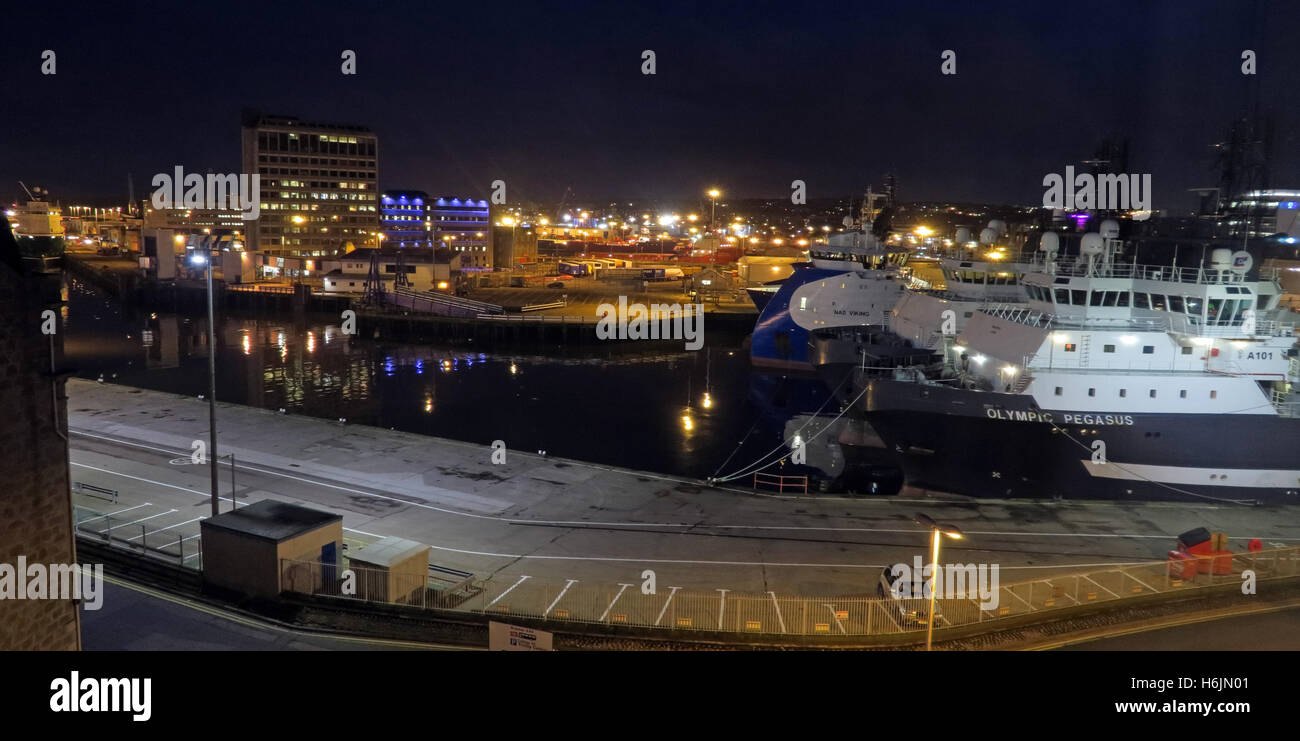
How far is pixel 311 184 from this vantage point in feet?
406

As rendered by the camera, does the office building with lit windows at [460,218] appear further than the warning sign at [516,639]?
Yes

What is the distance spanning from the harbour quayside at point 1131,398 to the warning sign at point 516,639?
60.0 ft

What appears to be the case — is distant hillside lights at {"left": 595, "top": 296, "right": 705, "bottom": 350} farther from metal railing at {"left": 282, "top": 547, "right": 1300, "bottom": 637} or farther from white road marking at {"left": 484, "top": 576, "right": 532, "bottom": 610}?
metal railing at {"left": 282, "top": 547, "right": 1300, "bottom": 637}

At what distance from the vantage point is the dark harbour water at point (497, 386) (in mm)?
33872

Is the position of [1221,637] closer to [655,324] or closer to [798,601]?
[798,601]

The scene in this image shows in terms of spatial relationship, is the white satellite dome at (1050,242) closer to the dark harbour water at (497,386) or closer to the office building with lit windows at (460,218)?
the dark harbour water at (497,386)

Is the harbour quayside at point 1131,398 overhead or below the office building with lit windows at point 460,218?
below

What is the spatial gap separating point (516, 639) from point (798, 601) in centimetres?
479

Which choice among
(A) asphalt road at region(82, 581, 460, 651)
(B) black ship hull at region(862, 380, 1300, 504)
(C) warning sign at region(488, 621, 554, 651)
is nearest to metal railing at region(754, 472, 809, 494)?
(B) black ship hull at region(862, 380, 1300, 504)

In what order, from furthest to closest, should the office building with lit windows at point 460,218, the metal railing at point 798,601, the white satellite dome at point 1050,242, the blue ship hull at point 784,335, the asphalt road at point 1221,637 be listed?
1. the office building with lit windows at point 460,218
2. the blue ship hull at point 784,335
3. the white satellite dome at point 1050,242
4. the metal railing at point 798,601
5. the asphalt road at point 1221,637

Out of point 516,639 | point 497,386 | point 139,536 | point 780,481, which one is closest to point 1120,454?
point 780,481

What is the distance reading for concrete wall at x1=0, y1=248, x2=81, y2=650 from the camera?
7934 mm

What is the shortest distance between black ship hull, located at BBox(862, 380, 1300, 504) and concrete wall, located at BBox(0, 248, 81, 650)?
2229 cm

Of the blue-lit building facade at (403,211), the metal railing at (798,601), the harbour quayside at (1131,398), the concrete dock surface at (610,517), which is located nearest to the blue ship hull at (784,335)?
the harbour quayside at (1131,398)
